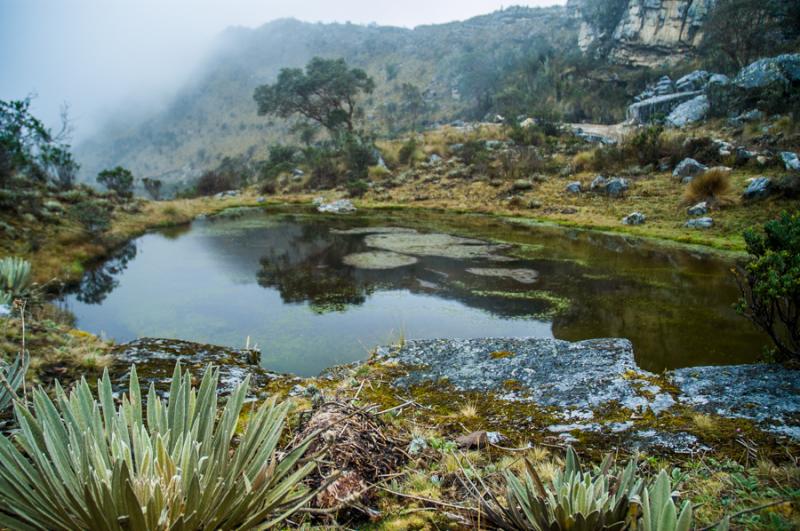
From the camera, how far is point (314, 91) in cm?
3612

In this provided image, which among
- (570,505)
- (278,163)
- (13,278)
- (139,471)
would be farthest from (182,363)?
(278,163)

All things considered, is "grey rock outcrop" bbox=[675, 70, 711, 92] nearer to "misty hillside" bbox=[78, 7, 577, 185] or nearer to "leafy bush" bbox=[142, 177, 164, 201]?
"misty hillside" bbox=[78, 7, 577, 185]

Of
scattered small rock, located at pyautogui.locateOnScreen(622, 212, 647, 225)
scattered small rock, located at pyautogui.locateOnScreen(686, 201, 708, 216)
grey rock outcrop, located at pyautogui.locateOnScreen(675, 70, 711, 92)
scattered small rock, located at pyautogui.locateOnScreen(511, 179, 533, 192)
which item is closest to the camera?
scattered small rock, located at pyautogui.locateOnScreen(686, 201, 708, 216)

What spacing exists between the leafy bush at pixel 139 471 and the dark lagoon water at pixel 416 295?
3.66 meters

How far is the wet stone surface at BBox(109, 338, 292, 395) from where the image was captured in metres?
3.80

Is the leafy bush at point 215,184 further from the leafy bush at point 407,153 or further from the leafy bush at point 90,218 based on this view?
the leafy bush at point 90,218

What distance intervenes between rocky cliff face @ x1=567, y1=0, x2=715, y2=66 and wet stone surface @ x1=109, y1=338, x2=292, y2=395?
45.6m

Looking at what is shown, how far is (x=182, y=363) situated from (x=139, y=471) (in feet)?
10.3

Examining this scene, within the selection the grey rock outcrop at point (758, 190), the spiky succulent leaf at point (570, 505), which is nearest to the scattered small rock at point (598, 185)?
the grey rock outcrop at point (758, 190)

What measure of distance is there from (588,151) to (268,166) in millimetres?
21317

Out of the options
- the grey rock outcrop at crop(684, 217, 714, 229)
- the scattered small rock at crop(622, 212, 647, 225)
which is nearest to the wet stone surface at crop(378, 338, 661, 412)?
the grey rock outcrop at crop(684, 217, 714, 229)

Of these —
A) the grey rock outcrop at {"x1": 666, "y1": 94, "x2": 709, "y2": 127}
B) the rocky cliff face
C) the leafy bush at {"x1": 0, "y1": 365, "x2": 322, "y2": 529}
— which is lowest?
the leafy bush at {"x1": 0, "y1": 365, "x2": 322, "y2": 529}

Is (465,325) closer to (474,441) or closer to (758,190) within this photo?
(474,441)

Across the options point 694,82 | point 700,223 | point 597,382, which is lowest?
point 700,223
